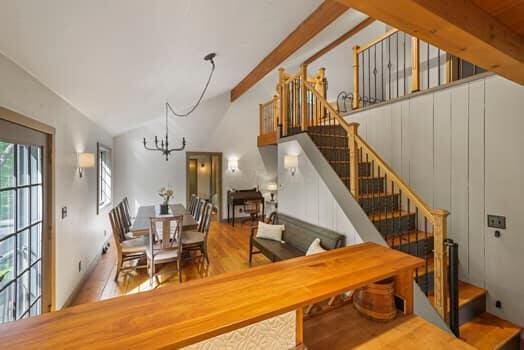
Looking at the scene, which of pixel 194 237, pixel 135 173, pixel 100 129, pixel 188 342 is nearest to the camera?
pixel 188 342

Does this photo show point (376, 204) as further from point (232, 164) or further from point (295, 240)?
point (232, 164)

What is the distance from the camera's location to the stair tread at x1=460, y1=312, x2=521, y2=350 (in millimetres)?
1934

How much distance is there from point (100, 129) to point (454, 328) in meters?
5.64

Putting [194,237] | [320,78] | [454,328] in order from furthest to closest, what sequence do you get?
1. [320,78]
2. [194,237]
3. [454,328]

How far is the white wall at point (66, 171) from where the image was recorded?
5.60 ft

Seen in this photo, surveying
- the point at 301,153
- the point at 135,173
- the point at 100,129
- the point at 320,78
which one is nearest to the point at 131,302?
the point at 301,153

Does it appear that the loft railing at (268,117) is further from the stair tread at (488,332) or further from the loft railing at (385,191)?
the stair tread at (488,332)

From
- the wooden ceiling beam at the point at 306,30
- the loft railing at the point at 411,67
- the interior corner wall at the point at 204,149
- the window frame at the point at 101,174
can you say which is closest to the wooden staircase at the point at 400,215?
the wooden ceiling beam at the point at 306,30

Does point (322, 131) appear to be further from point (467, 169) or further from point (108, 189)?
point (108, 189)

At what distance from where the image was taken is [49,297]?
7.45 ft

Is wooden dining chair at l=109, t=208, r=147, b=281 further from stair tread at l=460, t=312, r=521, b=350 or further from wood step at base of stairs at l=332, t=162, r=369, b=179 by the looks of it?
stair tread at l=460, t=312, r=521, b=350

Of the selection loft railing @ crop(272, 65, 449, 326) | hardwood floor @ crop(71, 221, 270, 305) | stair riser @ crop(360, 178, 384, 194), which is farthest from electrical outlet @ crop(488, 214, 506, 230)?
hardwood floor @ crop(71, 221, 270, 305)

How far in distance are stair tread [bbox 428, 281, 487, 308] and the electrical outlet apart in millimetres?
652

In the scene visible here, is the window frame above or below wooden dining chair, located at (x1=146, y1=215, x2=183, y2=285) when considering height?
above
